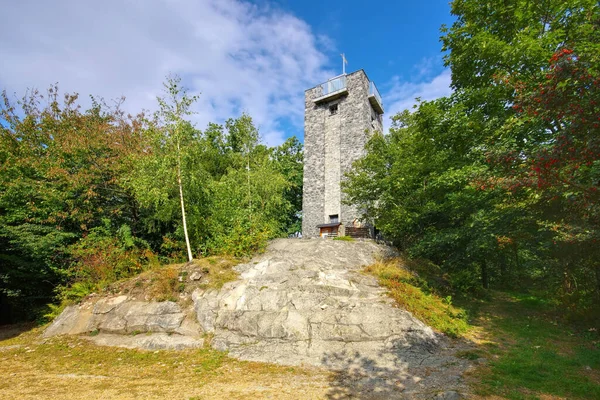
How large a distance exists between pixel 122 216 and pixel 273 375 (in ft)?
41.0

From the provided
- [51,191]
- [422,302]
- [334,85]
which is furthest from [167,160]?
[334,85]

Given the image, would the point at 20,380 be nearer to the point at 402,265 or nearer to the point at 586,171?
the point at 402,265

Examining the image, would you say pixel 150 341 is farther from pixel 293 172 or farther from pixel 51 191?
pixel 293 172

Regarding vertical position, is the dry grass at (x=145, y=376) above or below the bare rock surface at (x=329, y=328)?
below

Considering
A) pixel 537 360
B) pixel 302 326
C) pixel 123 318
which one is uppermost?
pixel 302 326

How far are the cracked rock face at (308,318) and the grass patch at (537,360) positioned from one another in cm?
158

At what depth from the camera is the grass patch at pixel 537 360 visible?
459cm

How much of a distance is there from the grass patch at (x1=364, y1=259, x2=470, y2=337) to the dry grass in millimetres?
3622

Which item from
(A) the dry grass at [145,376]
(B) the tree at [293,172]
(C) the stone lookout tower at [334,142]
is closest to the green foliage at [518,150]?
(A) the dry grass at [145,376]

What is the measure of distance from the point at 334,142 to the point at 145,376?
17600 mm

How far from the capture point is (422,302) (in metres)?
8.44

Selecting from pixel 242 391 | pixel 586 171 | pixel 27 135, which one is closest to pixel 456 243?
pixel 586 171

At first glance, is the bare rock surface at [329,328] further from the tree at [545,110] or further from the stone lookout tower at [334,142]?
the stone lookout tower at [334,142]

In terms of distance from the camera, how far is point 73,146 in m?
12.6
